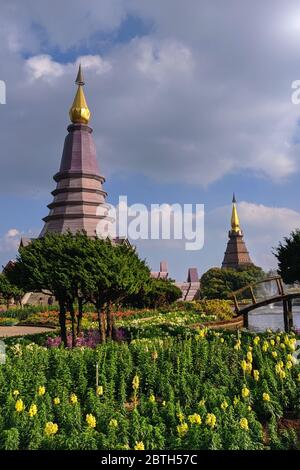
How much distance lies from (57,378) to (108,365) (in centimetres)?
137

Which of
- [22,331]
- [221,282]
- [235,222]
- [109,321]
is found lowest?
[22,331]

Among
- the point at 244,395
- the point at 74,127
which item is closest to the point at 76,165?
the point at 74,127

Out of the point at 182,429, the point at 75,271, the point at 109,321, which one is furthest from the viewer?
the point at 109,321

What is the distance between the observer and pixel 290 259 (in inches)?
1177

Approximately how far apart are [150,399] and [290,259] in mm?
23161

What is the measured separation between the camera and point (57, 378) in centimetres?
1136

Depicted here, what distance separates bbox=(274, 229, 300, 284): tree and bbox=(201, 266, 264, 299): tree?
116 feet

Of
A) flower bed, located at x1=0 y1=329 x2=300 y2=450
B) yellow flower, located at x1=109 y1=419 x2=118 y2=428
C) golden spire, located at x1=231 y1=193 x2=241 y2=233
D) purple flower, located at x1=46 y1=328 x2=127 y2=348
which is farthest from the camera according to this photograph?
golden spire, located at x1=231 y1=193 x2=241 y2=233

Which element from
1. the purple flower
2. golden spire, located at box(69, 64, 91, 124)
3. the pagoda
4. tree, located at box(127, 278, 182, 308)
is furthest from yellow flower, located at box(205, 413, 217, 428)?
the pagoda

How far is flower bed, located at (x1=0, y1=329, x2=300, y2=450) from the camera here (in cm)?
688

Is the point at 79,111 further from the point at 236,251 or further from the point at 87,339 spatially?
the point at 236,251

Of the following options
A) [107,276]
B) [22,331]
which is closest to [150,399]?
[107,276]

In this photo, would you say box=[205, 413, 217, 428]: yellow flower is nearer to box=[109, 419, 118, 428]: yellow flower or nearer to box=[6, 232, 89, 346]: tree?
box=[109, 419, 118, 428]: yellow flower
